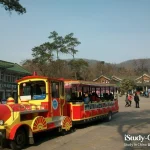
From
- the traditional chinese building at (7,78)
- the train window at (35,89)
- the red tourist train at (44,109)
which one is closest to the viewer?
the red tourist train at (44,109)

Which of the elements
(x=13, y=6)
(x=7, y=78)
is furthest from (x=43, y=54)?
(x=13, y=6)

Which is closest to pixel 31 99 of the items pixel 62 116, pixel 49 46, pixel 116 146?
pixel 62 116

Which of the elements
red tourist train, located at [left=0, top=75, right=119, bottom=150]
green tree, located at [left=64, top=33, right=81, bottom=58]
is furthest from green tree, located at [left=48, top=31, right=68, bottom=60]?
red tourist train, located at [left=0, top=75, right=119, bottom=150]

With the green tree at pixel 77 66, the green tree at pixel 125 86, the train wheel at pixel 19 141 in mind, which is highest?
Answer: the green tree at pixel 77 66

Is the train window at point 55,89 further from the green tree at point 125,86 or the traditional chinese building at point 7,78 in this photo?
the green tree at point 125,86

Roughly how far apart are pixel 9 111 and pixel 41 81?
8.41 feet

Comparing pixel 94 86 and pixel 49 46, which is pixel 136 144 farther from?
pixel 49 46

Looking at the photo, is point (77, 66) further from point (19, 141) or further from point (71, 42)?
point (19, 141)

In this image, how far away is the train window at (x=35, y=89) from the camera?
1211 centimetres

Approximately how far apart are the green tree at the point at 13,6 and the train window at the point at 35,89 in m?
4.18

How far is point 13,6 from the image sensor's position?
14586 millimetres

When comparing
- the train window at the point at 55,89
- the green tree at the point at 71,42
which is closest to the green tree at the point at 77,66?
the green tree at the point at 71,42

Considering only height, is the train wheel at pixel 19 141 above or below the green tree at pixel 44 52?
below

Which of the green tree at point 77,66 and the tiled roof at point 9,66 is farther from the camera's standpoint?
the green tree at point 77,66
